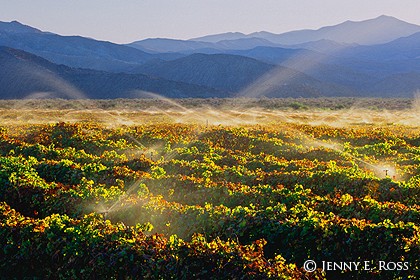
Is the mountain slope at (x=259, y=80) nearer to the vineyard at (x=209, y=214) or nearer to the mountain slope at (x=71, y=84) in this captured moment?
the mountain slope at (x=71, y=84)

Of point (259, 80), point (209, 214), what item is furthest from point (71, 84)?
point (209, 214)

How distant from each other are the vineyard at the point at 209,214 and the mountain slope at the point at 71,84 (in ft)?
423

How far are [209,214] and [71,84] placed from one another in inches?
6273

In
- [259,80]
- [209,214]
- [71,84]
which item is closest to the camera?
[209,214]

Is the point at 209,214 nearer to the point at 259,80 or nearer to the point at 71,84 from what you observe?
the point at 71,84

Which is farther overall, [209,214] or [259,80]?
[259,80]

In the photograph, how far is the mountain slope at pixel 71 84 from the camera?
14800 cm

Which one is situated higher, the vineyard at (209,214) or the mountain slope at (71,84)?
the vineyard at (209,214)

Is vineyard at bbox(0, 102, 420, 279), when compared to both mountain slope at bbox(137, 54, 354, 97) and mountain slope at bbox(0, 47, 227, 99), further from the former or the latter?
mountain slope at bbox(137, 54, 354, 97)

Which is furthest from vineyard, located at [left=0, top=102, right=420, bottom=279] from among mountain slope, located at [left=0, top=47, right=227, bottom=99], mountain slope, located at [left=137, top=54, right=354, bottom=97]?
mountain slope, located at [left=137, top=54, right=354, bottom=97]

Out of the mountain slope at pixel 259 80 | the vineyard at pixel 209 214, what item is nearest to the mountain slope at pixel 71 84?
the mountain slope at pixel 259 80

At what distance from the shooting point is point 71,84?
160 m

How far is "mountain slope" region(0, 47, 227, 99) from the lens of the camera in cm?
14800

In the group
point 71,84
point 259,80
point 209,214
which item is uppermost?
point 209,214
